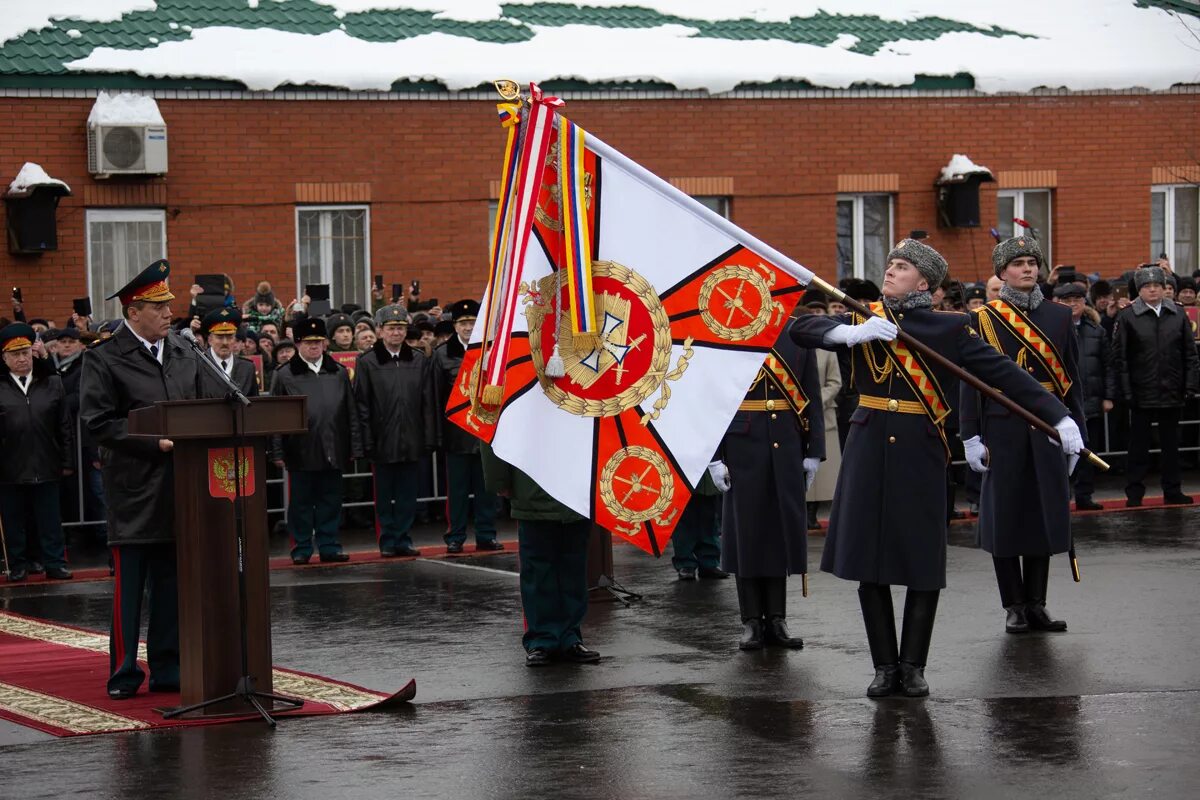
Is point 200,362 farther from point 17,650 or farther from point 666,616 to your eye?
point 666,616

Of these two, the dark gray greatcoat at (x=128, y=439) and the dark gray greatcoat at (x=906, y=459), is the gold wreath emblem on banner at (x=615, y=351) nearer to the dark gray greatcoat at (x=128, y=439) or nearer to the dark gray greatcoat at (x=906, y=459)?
the dark gray greatcoat at (x=906, y=459)

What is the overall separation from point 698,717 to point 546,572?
6.20 feet

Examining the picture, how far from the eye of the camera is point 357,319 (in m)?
18.5

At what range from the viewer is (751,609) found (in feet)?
34.5

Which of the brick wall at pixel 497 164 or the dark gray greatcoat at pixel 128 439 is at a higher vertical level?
the brick wall at pixel 497 164

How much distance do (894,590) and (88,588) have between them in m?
5.93

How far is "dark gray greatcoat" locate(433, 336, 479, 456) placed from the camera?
15773mm

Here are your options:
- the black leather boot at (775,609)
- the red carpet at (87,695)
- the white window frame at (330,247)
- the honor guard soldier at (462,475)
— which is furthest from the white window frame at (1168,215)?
the red carpet at (87,695)

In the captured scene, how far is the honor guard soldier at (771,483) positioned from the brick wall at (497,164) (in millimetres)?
11880

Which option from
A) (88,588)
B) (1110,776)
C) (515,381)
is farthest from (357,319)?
(1110,776)

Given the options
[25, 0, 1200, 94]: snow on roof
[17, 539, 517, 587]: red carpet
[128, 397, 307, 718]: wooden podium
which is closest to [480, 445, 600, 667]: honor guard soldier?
[128, 397, 307, 718]: wooden podium

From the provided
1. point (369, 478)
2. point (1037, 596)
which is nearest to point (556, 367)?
point (1037, 596)

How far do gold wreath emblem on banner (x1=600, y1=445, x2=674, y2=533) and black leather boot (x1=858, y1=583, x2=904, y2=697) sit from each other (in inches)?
42.6

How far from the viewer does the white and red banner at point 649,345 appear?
882 cm
